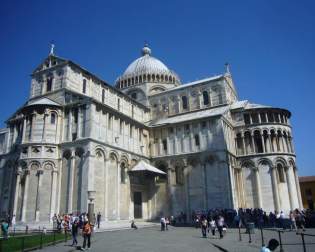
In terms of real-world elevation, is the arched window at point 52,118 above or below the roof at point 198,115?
below

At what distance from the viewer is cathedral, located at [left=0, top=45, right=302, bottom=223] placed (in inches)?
1109

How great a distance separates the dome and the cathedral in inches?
258

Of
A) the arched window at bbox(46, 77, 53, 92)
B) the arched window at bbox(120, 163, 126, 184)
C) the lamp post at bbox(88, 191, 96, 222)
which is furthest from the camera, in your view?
the arched window at bbox(46, 77, 53, 92)

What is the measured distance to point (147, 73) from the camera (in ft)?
162

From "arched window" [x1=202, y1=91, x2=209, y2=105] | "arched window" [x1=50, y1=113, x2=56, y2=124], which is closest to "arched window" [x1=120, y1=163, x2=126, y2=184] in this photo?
"arched window" [x1=50, y1=113, x2=56, y2=124]

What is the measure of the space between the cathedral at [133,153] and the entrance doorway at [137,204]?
0.37 feet

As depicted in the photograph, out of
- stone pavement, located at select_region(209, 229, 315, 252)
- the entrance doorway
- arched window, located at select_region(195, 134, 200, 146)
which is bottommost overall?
stone pavement, located at select_region(209, 229, 315, 252)

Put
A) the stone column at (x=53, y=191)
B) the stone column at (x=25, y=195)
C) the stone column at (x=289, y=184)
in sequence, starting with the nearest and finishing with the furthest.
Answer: the stone column at (x=25, y=195) < the stone column at (x=53, y=191) < the stone column at (x=289, y=184)

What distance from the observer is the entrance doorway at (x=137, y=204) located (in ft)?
111

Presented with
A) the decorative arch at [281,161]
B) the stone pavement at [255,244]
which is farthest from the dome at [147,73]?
the stone pavement at [255,244]

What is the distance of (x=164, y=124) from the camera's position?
3838 centimetres

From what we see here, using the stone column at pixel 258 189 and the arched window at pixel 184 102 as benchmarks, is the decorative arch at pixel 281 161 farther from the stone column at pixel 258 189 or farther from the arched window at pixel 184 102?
the arched window at pixel 184 102

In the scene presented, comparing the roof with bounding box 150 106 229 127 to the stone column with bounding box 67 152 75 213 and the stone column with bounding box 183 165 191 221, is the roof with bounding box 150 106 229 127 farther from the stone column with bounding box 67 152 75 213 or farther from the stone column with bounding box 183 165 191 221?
the stone column with bounding box 67 152 75 213

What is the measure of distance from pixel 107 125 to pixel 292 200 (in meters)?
24.1
